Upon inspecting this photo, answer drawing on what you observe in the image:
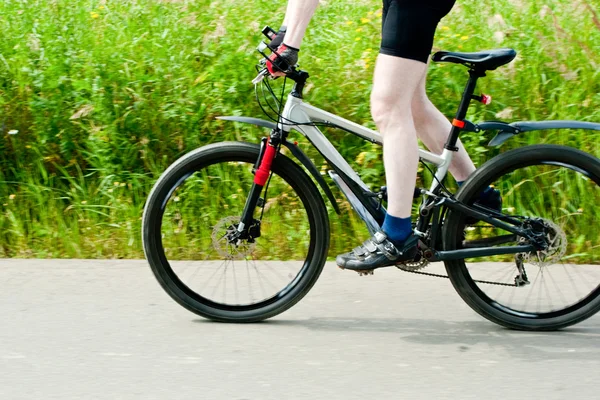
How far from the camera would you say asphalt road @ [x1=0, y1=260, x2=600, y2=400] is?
12.0 feet

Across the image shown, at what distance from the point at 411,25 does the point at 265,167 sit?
0.91 meters

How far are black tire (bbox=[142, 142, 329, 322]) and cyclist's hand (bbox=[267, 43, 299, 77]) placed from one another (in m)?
0.42

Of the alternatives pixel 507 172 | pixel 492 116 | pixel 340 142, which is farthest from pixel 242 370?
pixel 492 116

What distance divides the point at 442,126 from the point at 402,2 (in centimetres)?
68

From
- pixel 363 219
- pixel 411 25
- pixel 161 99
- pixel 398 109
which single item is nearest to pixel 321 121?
pixel 398 109

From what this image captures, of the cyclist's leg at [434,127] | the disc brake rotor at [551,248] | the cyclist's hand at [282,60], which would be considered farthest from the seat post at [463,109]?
the cyclist's hand at [282,60]

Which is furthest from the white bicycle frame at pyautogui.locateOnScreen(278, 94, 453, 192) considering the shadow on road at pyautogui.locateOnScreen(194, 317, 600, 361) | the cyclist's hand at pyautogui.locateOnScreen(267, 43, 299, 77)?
the shadow on road at pyautogui.locateOnScreen(194, 317, 600, 361)

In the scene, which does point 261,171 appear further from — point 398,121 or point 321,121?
point 398,121

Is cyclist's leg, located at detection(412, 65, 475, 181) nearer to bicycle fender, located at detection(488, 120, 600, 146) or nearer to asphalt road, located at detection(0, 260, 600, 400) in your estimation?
bicycle fender, located at detection(488, 120, 600, 146)

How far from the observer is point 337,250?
5.49m

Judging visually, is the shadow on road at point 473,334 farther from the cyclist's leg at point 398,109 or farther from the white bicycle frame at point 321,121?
the white bicycle frame at point 321,121

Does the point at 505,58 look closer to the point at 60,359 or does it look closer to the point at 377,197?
the point at 377,197

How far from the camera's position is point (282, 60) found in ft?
13.4

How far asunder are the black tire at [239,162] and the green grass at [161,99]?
3.57 feet
